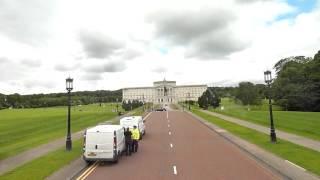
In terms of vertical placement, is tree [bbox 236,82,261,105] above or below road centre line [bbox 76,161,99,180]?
above

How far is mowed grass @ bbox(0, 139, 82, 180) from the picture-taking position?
59.0ft

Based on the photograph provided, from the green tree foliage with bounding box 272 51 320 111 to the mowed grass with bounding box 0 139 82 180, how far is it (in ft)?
238

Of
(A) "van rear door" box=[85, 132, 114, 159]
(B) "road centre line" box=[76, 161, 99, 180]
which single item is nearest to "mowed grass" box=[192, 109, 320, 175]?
(A) "van rear door" box=[85, 132, 114, 159]

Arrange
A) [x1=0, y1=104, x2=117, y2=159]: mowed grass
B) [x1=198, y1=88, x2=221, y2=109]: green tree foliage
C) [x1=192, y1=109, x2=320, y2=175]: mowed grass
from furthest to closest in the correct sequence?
1. [x1=198, y1=88, x2=221, y2=109]: green tree foliage
2. [x1=0, y1=104, x2=117, y2=159]: mowed grass
3. [x1=192, y1=109, x2=320, y2=175]: mowed grass

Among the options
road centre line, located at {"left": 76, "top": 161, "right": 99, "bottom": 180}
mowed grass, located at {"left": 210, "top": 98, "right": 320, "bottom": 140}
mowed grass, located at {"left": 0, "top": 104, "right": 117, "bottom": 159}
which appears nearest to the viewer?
road centre line, located at {"left": 76, "top": 161, "right": 99, "bottom": 180}

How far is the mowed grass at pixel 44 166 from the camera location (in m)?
18.0

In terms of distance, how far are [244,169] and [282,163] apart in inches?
86.5

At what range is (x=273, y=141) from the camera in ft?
100

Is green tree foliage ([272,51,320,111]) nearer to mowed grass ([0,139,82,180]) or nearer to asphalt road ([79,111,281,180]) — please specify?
asphalt road ([79,111,281,180])

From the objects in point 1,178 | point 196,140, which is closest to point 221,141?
point 196,140

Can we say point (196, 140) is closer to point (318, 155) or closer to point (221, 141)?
point (221, 141)

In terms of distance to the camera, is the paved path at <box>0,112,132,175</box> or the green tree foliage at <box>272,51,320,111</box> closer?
the paved path at <box>0,112,132,175</box>

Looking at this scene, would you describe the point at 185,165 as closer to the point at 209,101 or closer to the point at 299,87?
the point at 299,87

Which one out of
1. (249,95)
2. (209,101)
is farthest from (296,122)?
(209,101)
